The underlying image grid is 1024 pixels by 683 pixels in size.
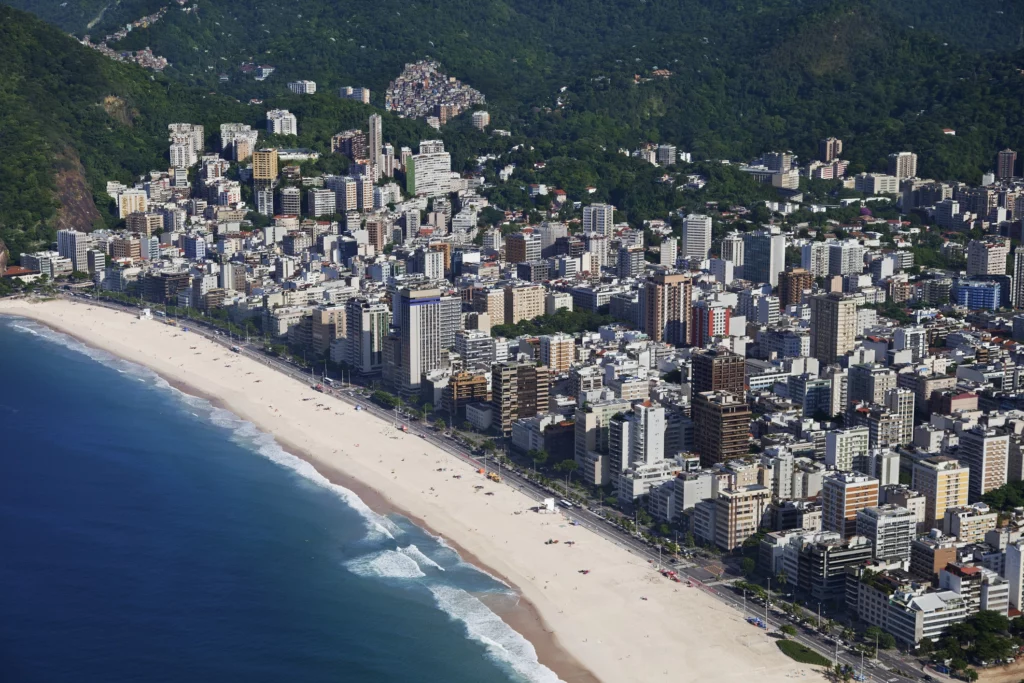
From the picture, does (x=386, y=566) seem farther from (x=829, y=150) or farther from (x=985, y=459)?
(x=829, y=150)

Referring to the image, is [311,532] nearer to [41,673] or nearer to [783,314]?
[41,673]

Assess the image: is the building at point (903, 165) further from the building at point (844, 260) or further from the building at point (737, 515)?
the building at point (737, 515)

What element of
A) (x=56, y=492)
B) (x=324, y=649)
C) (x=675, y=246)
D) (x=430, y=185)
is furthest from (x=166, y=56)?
(x=324, y=649)

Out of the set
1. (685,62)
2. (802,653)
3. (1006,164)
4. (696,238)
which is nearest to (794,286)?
(696,238)

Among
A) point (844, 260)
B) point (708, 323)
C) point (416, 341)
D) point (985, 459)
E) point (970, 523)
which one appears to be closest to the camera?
point (970, 523)

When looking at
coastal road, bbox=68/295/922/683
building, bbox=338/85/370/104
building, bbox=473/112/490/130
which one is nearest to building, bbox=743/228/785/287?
coastal road, bbox=68/295/922/683

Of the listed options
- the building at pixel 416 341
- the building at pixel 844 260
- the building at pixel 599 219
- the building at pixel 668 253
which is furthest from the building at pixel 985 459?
the building at pixel 599 219

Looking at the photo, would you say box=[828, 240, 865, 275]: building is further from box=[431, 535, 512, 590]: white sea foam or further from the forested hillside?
box=[431, 535, 512, 590]: white sea foam

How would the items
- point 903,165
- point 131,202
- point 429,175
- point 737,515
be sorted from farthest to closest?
point 903,165
point 429,175
point 131,202
point 737,515
